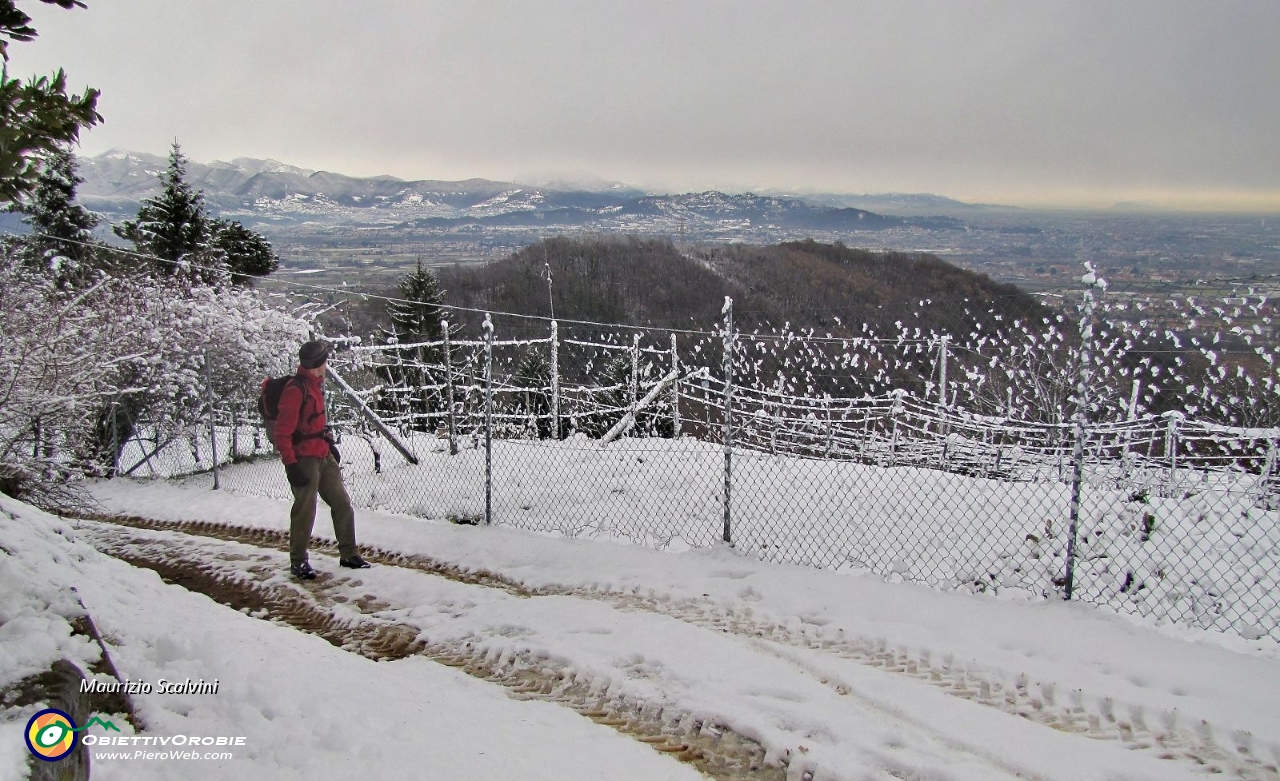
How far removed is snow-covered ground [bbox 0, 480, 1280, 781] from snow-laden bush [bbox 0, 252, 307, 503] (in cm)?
533

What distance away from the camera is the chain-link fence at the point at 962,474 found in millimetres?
4785

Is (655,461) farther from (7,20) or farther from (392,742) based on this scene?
(7,20)

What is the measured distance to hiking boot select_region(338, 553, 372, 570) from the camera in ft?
18.6

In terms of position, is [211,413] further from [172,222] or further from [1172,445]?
[172,222]

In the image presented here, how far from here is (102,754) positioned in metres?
2.38

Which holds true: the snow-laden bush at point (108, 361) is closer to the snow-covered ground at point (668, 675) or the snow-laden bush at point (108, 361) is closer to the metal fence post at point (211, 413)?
the metal fence post at point (211, 413)

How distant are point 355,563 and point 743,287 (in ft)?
102

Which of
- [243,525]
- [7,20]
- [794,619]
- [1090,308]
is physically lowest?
[243,525]

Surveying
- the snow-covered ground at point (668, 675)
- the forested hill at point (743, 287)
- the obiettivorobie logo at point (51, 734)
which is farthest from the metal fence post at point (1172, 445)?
the obiettivorobie logo at point (51, 734)

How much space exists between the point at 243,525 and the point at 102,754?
5.64 m

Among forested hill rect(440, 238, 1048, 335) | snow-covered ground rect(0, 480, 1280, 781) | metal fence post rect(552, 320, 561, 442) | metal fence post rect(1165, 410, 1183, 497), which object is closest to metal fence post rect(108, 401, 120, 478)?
metal fence post rect(552, 320, 561, 442)

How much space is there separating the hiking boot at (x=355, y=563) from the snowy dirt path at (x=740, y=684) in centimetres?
30

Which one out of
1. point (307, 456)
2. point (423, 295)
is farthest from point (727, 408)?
point (423, 295)

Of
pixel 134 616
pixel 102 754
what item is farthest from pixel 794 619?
pixel 134 616
